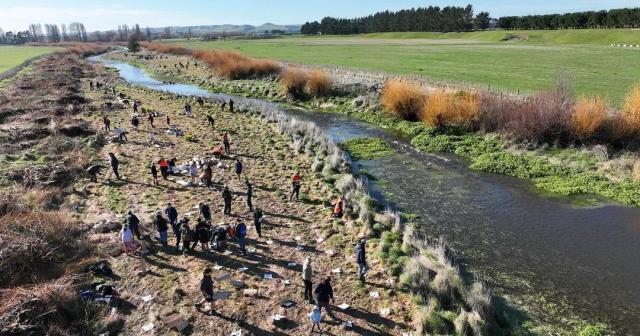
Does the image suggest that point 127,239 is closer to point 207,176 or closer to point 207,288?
point 207,288

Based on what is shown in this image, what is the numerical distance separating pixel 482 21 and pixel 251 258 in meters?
186

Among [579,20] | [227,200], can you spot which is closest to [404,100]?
[227,200]

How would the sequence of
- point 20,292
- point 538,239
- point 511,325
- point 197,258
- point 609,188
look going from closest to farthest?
point 20,292 → point 511,325 → point 197,258 → point 538,239 → point 609,188

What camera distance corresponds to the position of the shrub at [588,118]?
3128 centimetres

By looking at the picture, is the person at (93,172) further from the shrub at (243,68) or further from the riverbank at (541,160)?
the shrub at (243,68)

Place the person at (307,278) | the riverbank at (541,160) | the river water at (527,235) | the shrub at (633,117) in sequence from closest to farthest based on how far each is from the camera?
the person at (307,278)
the river water at (527,235)
the riverbank at (541,160)
the shrub at (633,117)

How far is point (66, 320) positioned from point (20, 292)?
173 centimetres

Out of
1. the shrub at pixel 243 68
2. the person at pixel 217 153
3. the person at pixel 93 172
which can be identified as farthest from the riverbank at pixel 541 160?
the shrub at pixel 243 68

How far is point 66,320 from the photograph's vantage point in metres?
13.9

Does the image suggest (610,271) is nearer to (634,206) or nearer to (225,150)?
(634,206)

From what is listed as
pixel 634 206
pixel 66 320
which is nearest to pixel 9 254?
pixel 66 320

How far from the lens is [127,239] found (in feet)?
60.9

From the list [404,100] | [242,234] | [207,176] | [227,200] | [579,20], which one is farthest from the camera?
[579,20]

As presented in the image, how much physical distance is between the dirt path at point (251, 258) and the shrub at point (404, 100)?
53.2 feet
